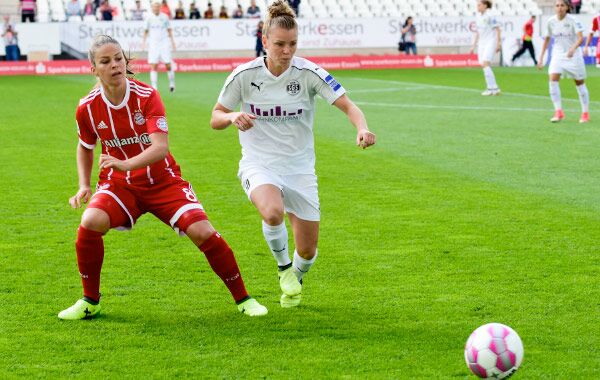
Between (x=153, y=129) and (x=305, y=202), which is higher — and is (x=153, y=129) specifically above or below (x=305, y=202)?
above

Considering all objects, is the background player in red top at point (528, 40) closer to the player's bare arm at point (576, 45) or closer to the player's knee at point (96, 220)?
the player's bare arm at point (576, 45)

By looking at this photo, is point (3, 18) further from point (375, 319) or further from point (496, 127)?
point (375, 319)

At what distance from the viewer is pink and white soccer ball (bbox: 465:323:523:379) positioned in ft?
15.5

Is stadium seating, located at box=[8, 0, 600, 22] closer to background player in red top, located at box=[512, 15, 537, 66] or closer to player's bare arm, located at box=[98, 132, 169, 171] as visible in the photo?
background player in red top, located at box=[512, 15, 537, 66]

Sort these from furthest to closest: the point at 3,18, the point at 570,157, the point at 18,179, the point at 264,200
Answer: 1. the point at 3,18
2. the point at 570,157
3. the point at 18,179
4. the point at 264,200

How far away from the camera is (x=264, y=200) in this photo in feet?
20.4

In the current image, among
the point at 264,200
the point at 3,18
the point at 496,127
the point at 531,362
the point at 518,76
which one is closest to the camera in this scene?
the point at 531,362

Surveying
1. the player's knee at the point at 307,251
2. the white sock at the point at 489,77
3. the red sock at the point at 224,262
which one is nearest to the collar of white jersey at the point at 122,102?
the red sock at the point at 224,262

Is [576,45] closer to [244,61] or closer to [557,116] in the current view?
[557,116]

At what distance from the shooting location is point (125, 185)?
19.9 ft

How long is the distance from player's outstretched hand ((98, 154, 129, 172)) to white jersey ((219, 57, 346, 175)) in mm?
1001

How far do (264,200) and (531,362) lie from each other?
6.27 ft

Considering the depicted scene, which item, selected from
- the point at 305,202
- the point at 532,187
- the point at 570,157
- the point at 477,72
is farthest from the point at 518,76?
the point at 305,202

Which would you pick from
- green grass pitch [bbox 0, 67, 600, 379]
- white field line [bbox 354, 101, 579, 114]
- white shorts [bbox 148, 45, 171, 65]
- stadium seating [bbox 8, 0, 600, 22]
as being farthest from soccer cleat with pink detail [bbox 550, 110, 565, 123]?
stadium seating [bbox 8, 0, 600, 22]
